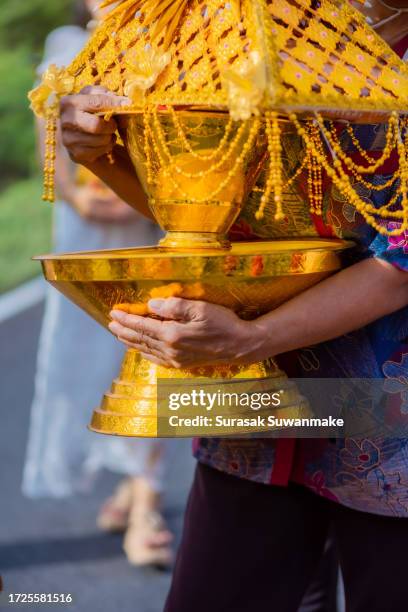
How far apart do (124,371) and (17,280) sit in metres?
9.15

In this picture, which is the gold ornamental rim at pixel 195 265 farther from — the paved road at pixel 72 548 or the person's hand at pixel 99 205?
the person's hand at pixel 99 205

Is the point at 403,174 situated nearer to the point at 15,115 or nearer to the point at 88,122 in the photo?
the point at 88,122

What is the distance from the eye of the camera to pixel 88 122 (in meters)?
1.91

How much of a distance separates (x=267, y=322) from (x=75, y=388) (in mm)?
2436

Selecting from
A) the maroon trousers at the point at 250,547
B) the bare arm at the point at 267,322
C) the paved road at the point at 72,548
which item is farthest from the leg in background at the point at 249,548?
the paved road at the point at 72,548

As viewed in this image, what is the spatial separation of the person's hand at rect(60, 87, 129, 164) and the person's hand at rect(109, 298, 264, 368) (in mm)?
315

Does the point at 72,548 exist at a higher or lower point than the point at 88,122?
lower

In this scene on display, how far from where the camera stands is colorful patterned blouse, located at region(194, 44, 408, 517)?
193 centimetres

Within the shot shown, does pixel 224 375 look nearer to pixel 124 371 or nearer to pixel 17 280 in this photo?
pixel 124 371

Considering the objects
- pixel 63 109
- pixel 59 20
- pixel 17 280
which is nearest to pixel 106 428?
pixel 63 109

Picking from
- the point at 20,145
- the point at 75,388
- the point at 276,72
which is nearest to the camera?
the point at 276,72

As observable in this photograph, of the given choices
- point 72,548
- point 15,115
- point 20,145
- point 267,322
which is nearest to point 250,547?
Result: point 267,322

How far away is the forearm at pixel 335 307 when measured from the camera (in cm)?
184

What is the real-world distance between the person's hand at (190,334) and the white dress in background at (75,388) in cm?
Answer: 223
